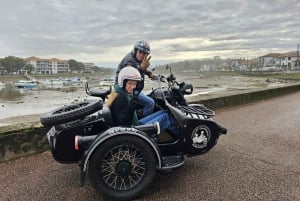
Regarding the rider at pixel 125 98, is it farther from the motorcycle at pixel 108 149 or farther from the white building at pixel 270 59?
the white building at pixel 270 59

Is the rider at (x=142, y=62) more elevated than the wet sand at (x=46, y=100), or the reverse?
the rider at (x=142, y=62)

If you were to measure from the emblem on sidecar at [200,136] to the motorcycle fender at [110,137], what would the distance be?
0.56 metres

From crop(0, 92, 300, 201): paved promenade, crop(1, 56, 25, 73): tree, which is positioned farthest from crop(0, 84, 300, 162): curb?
crop(1, 56, 25, 73): tree

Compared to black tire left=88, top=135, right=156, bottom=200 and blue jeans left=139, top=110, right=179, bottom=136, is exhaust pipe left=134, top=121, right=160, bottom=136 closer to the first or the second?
black tire left=88, top=135, right=156, bottom=200

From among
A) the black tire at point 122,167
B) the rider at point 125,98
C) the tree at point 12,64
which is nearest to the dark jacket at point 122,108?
the rider at point 125,98

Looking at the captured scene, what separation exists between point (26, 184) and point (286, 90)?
9.93 m

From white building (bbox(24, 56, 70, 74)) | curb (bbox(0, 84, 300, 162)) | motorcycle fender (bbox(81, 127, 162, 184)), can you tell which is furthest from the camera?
white building (bbox(24, 56, 70, 74))

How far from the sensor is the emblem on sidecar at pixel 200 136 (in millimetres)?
3184

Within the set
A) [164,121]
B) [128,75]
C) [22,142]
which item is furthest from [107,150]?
[22,142]

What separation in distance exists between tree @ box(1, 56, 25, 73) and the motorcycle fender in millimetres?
81533

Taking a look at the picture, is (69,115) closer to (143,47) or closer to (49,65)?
(143,47)

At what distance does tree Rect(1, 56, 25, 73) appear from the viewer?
7525cm

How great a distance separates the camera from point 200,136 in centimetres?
322

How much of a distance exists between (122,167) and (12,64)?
82.9m
